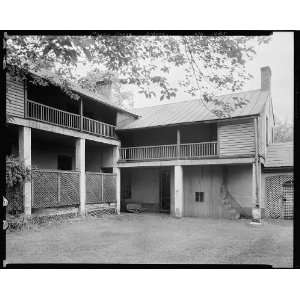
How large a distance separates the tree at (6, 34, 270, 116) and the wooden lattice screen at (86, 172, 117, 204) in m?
8.72

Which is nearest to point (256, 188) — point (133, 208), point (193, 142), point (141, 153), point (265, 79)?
point (193, 142)

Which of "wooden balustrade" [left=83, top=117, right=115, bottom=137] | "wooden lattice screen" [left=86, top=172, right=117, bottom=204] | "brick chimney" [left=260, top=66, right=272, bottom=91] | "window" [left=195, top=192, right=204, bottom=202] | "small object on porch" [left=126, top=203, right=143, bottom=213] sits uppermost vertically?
"brick chimney" [left=260, top=66, right=272, bottom=91]

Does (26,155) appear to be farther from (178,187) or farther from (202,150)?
(202,150)

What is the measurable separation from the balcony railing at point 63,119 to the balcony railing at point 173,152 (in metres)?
1.70

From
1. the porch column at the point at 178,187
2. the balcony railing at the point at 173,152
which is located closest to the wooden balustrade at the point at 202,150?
the balcony railing at the point at 173,152

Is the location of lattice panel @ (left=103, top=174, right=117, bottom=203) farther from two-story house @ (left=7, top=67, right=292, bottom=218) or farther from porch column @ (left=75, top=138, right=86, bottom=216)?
porch column @ (left=75, top=138, right=86, bottom=216)

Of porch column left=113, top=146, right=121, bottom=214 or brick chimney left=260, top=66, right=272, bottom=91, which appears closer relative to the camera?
brick chimney left=260, top=66, right=272, bottom=91

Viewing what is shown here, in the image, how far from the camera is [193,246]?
9000 millimetres

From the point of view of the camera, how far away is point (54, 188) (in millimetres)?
13477

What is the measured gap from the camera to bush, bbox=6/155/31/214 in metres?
11.5

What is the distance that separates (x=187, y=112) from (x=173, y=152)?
2.54 meters

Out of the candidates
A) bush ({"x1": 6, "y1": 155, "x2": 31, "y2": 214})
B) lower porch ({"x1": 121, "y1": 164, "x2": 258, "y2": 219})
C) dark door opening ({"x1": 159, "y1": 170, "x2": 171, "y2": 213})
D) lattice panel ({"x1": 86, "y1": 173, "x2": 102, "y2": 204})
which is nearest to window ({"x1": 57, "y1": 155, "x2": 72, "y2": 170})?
lattice panel ({"x1": 86, "y1": 173, "x2": 102, "y2": 204})

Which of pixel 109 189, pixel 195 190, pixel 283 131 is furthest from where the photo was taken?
pixel 283 131

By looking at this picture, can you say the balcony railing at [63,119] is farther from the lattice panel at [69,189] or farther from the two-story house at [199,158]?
the lattice panel at [69,189]
